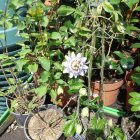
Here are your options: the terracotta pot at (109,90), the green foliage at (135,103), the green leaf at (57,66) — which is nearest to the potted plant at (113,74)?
the terracotta pot at (109,90)

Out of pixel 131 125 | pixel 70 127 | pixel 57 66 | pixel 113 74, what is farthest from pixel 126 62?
pixel 70 127

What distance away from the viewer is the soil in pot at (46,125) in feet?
5.86

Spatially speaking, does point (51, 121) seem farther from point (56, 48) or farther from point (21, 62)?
point (21, 62)

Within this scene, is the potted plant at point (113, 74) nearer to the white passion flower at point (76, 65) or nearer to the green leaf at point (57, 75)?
the green leaf at point (57, 75)

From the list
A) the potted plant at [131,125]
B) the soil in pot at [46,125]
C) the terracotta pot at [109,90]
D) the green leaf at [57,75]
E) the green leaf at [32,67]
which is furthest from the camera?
the terracotta pot at [109,90]

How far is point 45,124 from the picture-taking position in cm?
185

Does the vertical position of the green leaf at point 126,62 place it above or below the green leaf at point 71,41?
below

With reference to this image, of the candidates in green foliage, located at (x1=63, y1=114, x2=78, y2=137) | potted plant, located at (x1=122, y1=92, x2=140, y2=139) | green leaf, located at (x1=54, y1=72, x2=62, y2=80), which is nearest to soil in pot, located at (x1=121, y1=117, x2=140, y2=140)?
potted plant, located at (x1=122, y1=92, x2=140, y2=139)

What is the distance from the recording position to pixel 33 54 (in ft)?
4.97

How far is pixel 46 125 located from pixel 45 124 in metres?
0.02

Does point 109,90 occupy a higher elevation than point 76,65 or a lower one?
lower

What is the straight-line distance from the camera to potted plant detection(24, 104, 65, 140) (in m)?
1.79

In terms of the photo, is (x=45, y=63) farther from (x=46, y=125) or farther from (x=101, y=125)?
(x=46, y=125)

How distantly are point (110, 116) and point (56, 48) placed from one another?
0.62 m
